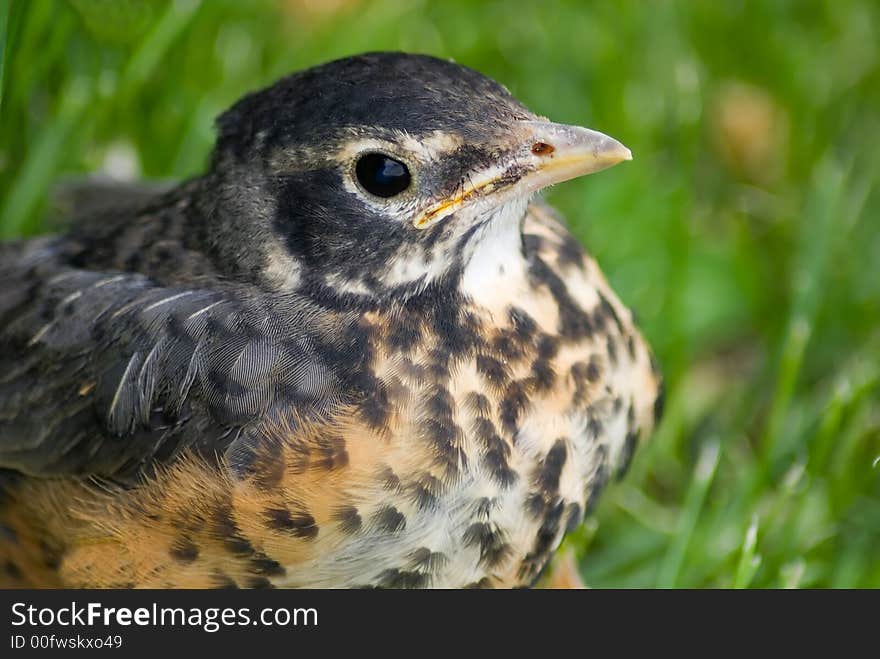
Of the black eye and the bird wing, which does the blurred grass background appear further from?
the black eye

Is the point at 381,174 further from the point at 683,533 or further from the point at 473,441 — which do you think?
the point at 683,533

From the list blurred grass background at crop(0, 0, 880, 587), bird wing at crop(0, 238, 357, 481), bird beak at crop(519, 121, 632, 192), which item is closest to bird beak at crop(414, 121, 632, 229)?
bird beak at crop(519, 121, 632, 192)

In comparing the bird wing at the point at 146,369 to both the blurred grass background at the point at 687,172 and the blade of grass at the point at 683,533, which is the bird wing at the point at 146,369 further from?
the blade of grass at the point at 683,533

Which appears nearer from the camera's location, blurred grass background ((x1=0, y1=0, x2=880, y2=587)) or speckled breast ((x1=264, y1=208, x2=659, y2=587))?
speckled breast ((x1=264, y1=208, x2=659, y2=587))

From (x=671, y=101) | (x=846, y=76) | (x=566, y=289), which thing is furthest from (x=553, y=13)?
(x=566, y=289)

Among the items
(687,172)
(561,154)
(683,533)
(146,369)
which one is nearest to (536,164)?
(561,154)

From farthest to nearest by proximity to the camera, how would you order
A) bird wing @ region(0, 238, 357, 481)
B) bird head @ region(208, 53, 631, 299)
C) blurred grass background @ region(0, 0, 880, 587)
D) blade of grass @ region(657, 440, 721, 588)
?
1. blurred grass background @ region(0, 0, 880, 587)
2. blade of grass @ region(657, 440, 721, 588)
3. bird wing @ region(0, 238, 357, 481)
4. bird head @ region(208, 53, 631, 299)
